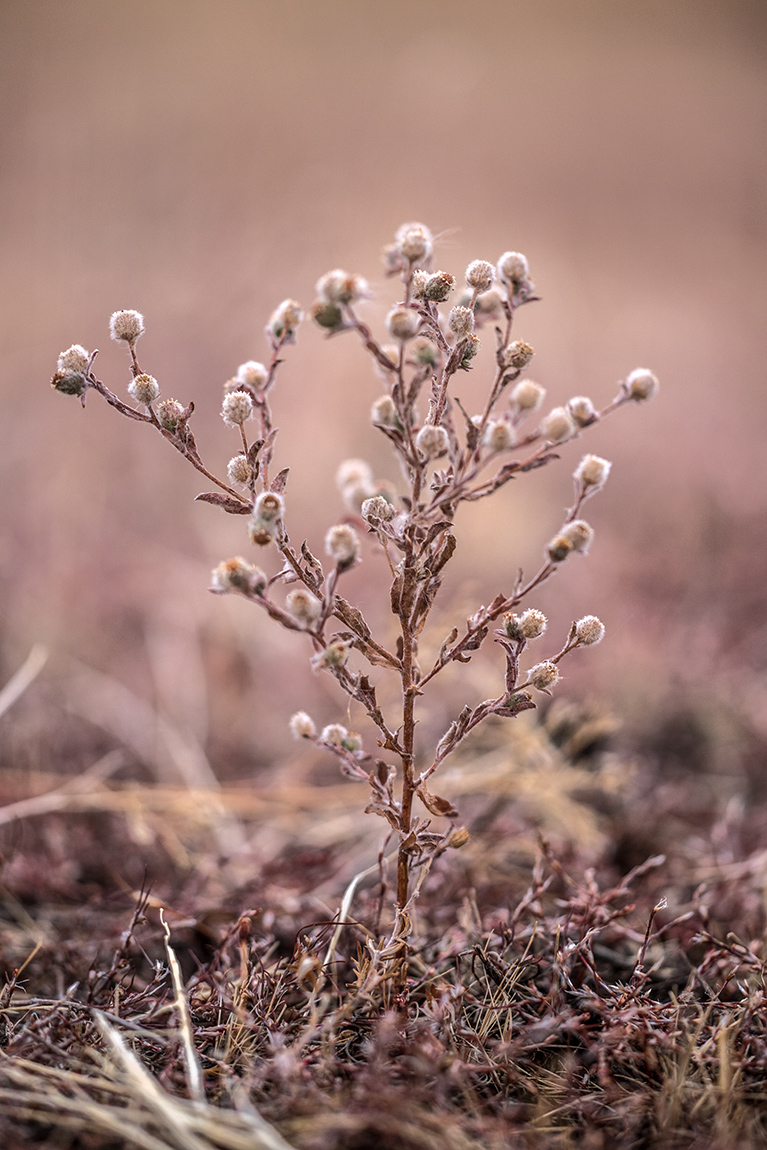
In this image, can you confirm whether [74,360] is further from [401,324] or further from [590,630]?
[590,630]

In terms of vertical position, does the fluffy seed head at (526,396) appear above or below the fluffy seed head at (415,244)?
below

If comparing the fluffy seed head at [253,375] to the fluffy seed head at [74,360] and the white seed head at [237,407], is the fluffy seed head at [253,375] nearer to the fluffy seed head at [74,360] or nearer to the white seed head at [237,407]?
the white seed head at [237,407]

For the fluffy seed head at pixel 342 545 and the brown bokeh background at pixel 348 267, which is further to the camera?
the brown bokeh background at pixel 348 267

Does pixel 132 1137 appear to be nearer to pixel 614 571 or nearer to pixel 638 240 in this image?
pixel 614 571

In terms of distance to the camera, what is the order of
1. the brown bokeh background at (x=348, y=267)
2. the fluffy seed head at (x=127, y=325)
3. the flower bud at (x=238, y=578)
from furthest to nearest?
the brown bokeh background at (x=348, y=267) < the fluffy seed head at (x=127, y=325) < the flower bud at (x=238, y=578)

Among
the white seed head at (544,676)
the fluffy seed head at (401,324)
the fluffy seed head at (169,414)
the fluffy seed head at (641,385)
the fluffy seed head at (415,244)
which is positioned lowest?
the white seed head at (544,676)

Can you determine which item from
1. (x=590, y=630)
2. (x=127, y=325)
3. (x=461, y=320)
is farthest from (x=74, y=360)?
(x=590, y=630)

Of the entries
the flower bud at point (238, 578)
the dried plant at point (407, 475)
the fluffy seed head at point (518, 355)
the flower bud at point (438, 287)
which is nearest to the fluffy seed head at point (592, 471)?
the dried plant at point (407, 475)
